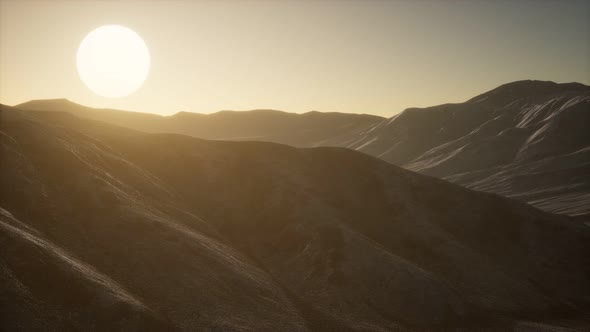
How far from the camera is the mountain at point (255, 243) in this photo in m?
40.4

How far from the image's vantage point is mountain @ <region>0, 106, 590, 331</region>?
133 feet

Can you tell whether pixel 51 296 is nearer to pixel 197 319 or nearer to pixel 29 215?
pixel 197 319

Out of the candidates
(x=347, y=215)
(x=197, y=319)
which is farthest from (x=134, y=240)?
(x=347, y=215)

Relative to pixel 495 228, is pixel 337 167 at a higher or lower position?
higher

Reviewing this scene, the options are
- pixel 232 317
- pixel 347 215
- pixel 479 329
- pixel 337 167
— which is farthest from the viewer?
pixel 337 167

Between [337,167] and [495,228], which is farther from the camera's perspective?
[337,167]

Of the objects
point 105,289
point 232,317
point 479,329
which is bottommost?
point 479,329

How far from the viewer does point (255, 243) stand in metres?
65.5

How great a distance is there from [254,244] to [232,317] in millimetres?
22464

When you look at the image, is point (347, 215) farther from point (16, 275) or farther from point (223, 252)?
point (16, 275)

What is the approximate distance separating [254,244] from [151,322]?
28.1 metres

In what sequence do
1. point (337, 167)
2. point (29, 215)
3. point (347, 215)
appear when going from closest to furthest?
point (29, 215) → point (347, 215) → point (337, 167)

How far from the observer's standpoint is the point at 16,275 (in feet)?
118

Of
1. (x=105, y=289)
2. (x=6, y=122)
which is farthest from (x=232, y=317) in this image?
(x=6, y=122)
